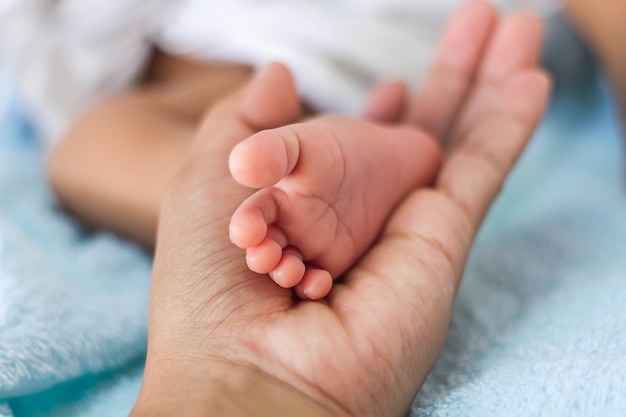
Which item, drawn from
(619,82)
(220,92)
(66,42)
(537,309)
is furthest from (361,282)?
(66,42)

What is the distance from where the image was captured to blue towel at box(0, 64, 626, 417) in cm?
43

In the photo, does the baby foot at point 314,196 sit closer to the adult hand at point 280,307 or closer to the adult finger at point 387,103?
the adult hand at point 280,307

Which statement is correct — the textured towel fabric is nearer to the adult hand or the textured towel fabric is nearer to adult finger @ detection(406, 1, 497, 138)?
the adult hand

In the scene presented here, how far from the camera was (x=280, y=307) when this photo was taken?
43 centimetres

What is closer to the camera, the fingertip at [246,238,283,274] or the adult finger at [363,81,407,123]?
the fingertip at [246,238,283,274]

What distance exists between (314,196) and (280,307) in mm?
81

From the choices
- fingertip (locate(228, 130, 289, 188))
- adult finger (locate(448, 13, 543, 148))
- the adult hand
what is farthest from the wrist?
adult finger (locate(448, 13, 543, 148))

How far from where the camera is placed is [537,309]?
544 millimetres

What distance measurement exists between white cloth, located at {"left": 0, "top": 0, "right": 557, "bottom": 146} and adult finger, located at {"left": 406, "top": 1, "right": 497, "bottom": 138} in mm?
105

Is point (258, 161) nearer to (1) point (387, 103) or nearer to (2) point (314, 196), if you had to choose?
(2) point (314, 196)

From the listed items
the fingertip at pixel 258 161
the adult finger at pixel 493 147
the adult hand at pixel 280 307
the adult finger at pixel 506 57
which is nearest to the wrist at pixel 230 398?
the adult hand at pixel 280 307

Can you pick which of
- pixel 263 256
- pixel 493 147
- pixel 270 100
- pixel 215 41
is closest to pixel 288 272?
pixel 263 256

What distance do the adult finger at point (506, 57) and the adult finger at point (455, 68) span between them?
2 cm

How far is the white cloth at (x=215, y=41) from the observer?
87 centimetres
